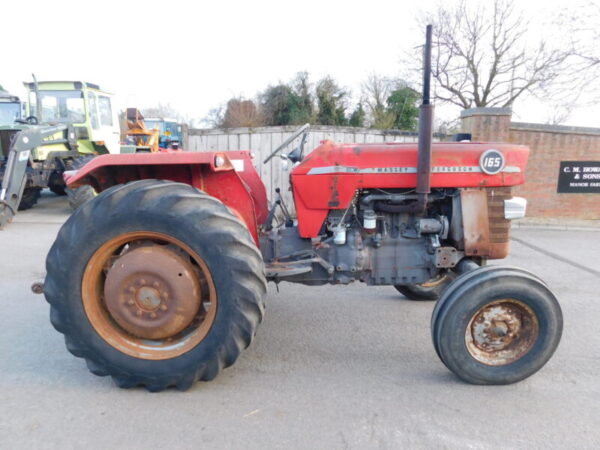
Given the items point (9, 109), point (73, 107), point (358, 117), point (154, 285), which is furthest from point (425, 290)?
point (358, 117)

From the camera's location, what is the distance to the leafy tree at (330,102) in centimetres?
1925

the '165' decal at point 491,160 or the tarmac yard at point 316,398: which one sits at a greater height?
the '165' decal at point 491,160

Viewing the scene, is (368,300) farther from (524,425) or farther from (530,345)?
(524,425)

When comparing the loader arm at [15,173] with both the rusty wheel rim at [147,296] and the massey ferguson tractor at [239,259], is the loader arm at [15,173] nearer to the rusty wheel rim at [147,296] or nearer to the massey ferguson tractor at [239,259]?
the massey ferguson tractor at [239,259]

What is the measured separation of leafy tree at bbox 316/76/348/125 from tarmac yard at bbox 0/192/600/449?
653 inches

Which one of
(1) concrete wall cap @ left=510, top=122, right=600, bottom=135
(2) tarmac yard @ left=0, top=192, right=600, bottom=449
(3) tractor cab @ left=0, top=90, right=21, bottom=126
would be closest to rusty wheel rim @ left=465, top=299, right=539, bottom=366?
(2) tarmac yard @ left=0, top=192, right=600, bottom=449

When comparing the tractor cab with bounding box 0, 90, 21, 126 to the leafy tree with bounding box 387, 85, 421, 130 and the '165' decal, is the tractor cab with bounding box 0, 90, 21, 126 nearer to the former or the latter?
the leafy tree with bounding box 387, 85, 421, 130

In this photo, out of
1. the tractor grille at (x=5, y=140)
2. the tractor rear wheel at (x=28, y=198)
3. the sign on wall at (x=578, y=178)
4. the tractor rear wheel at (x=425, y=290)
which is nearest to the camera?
the tractor rear wheel at (x=425, y=290)

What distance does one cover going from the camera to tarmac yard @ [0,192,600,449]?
6.91 ft

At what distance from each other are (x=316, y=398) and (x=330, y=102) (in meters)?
18.4

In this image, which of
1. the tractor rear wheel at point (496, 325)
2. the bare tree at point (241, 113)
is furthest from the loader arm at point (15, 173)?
the bare tree at point (241, 113)

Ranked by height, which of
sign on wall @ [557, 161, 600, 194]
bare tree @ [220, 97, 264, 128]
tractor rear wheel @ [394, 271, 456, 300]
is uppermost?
bare tree @ [220, 97, 264, 128]

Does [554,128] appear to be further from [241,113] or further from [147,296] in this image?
[241,113]

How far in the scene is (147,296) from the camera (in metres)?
2.50
